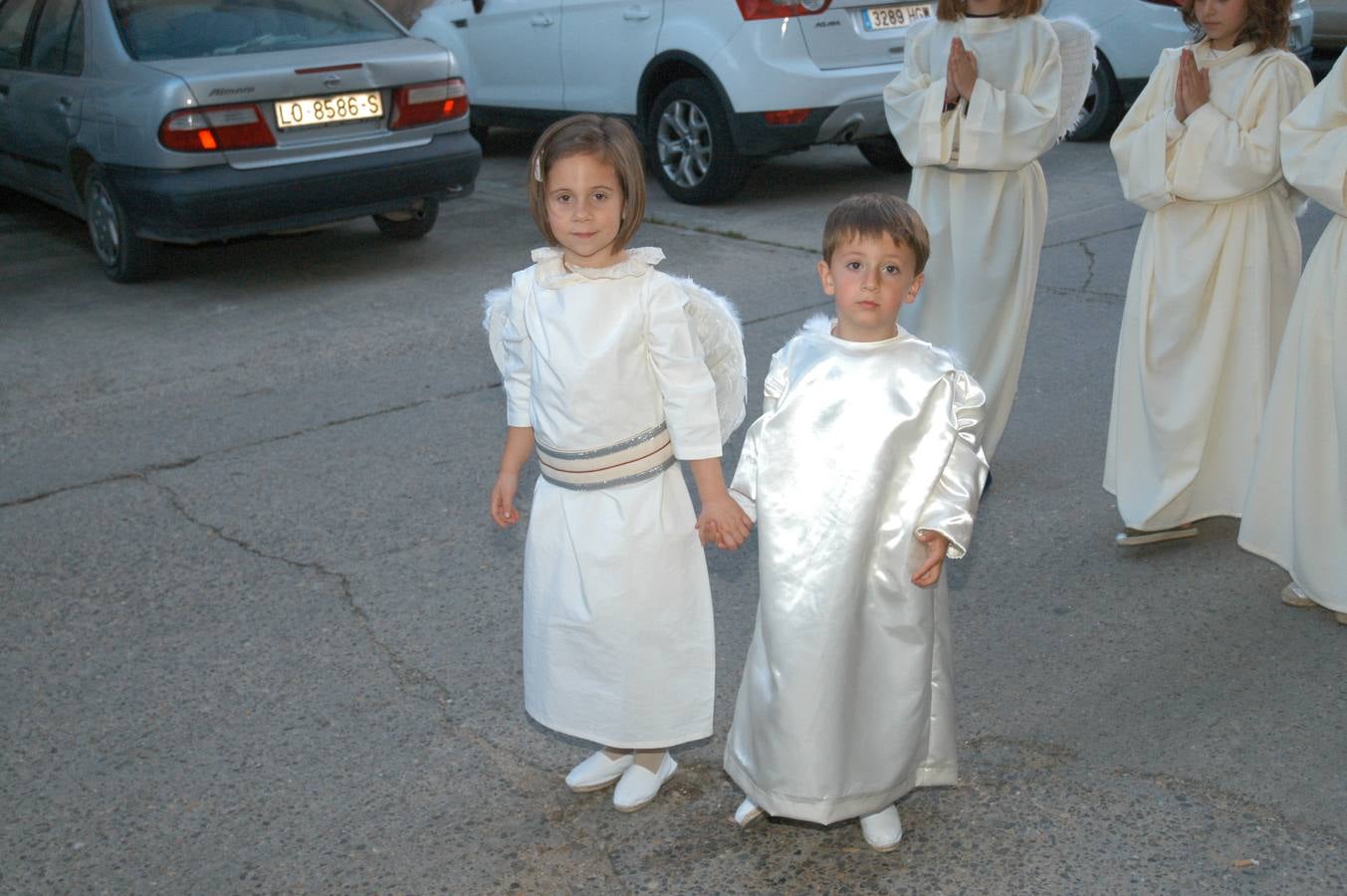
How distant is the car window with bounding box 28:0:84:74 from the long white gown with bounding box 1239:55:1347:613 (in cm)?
639

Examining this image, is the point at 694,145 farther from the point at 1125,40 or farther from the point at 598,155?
the point at 598,155

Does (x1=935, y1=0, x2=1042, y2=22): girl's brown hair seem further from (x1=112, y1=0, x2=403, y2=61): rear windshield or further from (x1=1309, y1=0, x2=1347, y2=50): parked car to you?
(x1=1309, y1=0, x2=1347, y2=50): parked car

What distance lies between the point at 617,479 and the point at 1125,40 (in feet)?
30.5

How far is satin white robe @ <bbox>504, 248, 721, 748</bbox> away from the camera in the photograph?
284 centimetres

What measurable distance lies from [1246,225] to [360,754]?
9.63 ft

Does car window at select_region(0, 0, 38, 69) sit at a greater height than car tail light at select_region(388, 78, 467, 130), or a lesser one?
greater

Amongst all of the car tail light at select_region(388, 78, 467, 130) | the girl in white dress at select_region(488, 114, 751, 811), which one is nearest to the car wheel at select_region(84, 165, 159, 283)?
the car tail light at select_region(388, 78, 467, 130)

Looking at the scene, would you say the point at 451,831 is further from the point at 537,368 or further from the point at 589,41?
the point at 589,41

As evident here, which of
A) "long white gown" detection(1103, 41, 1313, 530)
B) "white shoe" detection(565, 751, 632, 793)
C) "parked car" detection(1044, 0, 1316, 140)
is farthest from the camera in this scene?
"parked car" detection(1044, 0, 1316, 140)

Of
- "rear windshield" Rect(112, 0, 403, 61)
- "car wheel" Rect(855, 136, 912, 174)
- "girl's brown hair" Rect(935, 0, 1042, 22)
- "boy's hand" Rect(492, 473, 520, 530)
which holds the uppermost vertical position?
"girl's brown hair" Rect(935, 0, 1042, 22)

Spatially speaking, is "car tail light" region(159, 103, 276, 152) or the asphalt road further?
"car tail light" region(159, 103, 276, 152)

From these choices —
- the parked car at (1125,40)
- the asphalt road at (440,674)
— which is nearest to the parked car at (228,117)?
the asphalt road at (440,674)

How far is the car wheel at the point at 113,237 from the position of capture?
24.8ft

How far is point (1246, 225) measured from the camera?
4223 millimetres
